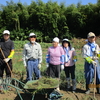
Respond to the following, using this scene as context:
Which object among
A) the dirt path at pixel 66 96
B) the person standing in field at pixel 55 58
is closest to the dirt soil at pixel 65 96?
the dirt path at pixel 66 96

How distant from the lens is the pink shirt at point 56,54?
4242mm

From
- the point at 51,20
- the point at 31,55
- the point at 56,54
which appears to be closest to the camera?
the point at 56,54

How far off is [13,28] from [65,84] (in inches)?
736

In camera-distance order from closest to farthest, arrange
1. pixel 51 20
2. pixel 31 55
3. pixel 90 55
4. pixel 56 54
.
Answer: pixel 90 55 < pixel 56 54 < pixel 31 55 < pixel 51 20

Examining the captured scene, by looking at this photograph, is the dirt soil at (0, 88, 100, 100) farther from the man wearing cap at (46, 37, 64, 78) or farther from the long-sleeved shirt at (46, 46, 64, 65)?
the long-sleeved shirt at (46, 46, 64, 65)

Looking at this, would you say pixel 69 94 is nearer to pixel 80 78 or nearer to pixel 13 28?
pixel 80 78

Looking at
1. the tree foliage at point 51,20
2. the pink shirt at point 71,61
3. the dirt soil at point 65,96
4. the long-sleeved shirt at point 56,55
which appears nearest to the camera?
the dirt soil at point 65,96

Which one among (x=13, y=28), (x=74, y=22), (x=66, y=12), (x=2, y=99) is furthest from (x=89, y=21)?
(x=2, y=99)

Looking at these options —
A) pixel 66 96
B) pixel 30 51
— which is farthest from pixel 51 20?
pixel 66 96

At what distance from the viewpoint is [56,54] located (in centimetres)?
423

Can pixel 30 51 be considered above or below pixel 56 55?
above

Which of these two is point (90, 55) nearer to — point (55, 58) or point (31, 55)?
point (55, 58)

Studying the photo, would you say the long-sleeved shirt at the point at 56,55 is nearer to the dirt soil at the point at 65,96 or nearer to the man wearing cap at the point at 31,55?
the man wearing cap at the point at 31,55

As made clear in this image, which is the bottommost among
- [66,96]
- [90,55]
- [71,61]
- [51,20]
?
[66,96]
